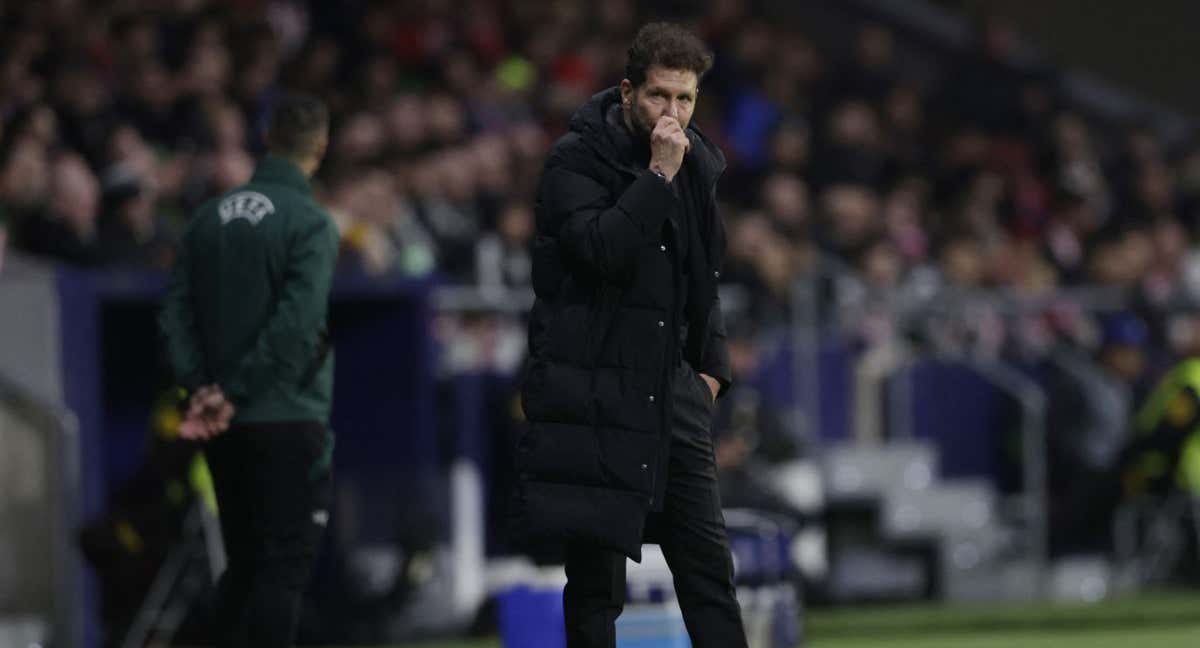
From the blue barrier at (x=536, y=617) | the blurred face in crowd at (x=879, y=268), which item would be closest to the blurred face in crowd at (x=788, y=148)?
the blurred face in crowd at (x=879, y=268)

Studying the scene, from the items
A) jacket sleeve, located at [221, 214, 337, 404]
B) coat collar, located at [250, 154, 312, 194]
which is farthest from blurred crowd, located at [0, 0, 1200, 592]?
jacket sleeve, located at [221, 214, 337, 404]

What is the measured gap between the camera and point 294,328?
26.2 ft

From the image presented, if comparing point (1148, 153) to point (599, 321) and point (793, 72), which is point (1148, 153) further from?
point (599, 321)

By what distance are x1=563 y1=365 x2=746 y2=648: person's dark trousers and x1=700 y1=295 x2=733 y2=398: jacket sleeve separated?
0.16 m

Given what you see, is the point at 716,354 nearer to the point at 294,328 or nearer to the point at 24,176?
the point at 294,328

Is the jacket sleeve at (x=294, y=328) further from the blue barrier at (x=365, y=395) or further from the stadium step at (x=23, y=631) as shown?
the blue barrier at (x=365, y=395)

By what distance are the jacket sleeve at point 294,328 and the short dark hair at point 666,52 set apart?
5.86ft

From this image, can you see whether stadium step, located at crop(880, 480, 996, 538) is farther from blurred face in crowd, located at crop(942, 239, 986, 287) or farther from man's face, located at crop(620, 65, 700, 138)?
man's face, located at crop(620, 65, 700, 138)

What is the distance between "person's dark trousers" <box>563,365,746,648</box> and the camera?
265 inches

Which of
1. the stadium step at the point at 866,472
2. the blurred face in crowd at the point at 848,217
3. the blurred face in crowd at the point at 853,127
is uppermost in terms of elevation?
the blurred face in crowd at the point at 853,127

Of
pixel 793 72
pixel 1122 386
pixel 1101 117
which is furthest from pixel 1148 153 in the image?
pixel 1122 386

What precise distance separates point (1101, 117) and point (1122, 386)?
264 inches

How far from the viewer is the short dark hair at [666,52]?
21.6 feet

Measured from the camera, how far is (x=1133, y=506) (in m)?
16.6
